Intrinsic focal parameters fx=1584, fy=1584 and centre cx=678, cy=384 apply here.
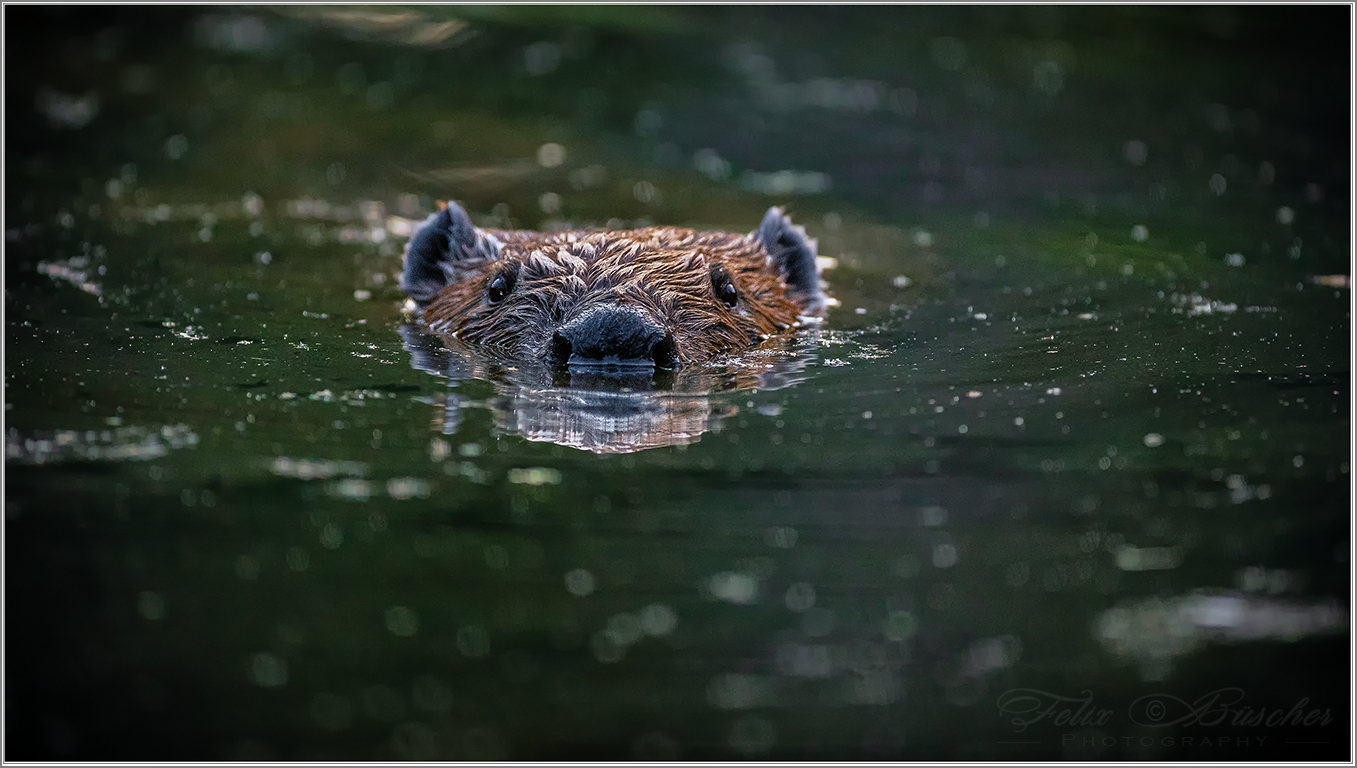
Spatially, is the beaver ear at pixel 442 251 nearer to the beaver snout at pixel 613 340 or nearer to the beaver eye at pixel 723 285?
the beaver eye at pixel 723 285

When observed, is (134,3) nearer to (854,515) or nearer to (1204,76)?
(1204,76)

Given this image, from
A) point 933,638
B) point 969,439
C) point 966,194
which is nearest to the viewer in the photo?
point 933,638

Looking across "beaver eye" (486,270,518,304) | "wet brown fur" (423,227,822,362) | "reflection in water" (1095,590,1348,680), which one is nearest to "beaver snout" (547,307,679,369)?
"wet brown fur" (423,227,822,362)

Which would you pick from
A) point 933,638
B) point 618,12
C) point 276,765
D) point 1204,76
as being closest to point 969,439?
point 933,638

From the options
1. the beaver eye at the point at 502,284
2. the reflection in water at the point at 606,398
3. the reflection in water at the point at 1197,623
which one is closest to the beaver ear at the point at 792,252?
the reflection in water at the point at 606,398

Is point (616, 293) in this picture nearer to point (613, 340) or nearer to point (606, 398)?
point (613, 340)
